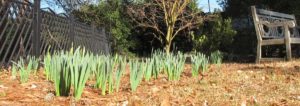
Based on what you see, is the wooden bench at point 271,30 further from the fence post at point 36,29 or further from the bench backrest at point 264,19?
the fence post at point 36,29

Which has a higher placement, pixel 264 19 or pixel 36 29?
→ pixel 264 19

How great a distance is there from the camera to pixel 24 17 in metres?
5.65

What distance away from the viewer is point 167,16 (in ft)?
42.7

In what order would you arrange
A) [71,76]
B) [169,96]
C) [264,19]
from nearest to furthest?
[71,76] < [169,96] < [264,19]

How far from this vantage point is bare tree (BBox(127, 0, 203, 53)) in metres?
12.8

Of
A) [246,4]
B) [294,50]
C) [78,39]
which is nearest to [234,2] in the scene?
[246,4]

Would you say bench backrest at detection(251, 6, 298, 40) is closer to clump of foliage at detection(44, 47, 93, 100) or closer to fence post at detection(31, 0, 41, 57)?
fence post at detection(31, 0, 41, 57)

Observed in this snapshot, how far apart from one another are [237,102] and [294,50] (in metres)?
8.60

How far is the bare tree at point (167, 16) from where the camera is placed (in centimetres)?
1280

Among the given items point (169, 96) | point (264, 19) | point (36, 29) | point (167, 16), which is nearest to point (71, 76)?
point (169, 96)

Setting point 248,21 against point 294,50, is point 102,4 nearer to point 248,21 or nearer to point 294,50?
point 248,21

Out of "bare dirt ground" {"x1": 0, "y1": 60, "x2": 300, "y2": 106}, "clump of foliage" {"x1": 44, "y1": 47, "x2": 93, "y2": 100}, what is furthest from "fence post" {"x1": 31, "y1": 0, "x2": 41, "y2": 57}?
"clump of foliage" {"x1": 44, "y1": 47, "x2": 93, "y2": 100}

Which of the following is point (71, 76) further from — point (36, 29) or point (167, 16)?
point (167, 16)

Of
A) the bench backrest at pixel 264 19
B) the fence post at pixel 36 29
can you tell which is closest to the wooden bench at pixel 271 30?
the bench backrest at pixel 264 19
